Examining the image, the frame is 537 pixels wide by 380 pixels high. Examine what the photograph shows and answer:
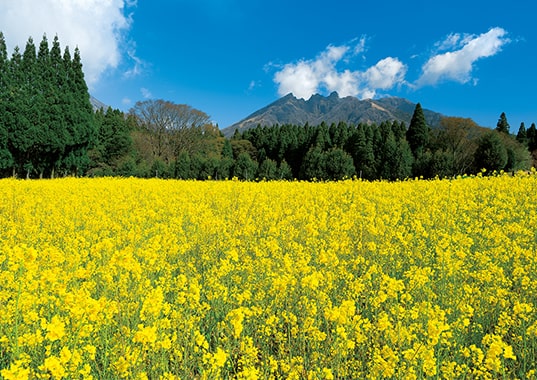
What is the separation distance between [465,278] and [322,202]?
15.7ft

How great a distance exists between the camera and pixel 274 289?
3152 mm

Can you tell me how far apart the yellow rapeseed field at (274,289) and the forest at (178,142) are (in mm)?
12997

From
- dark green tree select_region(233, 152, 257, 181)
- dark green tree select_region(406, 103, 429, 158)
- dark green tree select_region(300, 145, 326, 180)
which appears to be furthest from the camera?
dark green tree select_region(406, 103, 429, 158)

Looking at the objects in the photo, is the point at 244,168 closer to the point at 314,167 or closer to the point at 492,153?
the point at 314,167

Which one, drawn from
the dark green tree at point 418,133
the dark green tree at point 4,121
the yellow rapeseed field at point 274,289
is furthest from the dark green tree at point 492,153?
the dark green tree at point 4,121

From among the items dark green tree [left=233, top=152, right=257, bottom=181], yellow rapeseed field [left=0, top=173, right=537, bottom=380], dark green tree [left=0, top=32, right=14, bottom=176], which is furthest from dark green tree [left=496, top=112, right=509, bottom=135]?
dark green tree [left=0, top=32, right=14, bottom=176]

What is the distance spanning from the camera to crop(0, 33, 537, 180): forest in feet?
89.2

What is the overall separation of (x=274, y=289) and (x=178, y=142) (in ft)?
138

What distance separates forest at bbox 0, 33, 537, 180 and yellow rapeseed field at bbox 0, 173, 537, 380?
1300 cm

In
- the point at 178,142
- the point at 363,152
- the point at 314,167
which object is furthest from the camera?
the point at 178,142

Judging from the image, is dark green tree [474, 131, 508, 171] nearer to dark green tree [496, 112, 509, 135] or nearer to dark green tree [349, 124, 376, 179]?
dark green tree [349, 124, 376, 179]

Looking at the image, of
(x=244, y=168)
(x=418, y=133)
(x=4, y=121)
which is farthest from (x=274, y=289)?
(x=418, y=133)

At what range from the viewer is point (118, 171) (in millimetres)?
35719

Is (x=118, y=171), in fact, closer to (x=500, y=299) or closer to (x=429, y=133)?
(x=429, y=133)
